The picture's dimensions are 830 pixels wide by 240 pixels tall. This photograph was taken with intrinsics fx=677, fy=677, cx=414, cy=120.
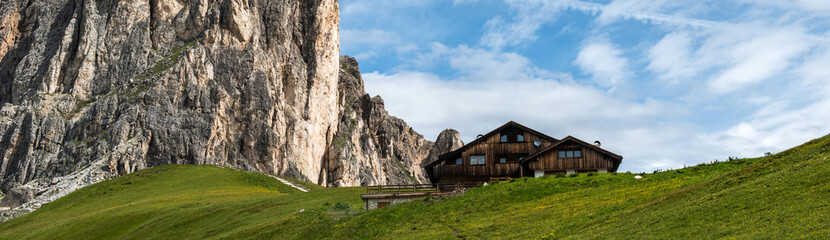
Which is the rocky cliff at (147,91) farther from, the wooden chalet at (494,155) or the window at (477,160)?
the window at (477,160)

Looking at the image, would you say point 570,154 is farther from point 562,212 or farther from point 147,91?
point 147,91

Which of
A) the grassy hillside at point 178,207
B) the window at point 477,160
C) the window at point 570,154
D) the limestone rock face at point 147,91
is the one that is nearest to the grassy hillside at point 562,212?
the grassy hillside at point 178,207

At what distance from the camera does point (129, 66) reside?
162 metres

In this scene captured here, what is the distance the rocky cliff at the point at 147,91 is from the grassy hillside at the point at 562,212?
65287mm

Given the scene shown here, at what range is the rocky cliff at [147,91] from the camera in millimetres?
141250

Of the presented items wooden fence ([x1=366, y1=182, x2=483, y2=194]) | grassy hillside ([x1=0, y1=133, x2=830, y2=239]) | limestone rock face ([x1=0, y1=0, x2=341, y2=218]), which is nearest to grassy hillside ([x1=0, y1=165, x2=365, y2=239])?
grassy hillside ([x1=0, y1=133, x2=830, y2=239])

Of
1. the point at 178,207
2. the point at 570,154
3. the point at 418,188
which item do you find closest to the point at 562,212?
the point at 418,188

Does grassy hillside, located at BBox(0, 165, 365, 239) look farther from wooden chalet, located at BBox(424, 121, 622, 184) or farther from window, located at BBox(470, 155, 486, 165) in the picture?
window, located at BBox(470, 155, 486, 165)

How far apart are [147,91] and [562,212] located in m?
135

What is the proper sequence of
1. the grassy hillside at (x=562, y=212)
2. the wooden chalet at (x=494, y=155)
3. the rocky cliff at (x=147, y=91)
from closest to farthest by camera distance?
the grassy hillside at (x=562, y=212) < the wooden chalet at (x=494, y=155) < the rocky cliff at (x=147, y=91)

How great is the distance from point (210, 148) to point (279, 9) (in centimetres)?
5842

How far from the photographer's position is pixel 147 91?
151 metres

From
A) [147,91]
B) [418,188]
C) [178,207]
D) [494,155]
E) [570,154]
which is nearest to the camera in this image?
[418,188]

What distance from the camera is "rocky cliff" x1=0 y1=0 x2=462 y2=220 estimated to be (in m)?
141
